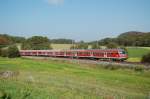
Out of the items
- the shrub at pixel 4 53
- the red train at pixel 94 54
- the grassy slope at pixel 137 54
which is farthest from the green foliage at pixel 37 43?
the grassy slope at pixel 137 54

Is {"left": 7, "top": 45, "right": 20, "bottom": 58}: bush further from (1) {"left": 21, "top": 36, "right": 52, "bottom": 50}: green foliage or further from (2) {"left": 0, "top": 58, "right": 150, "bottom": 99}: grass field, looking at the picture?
(2) {"left": 0, "top": 58, "right": 150, "bottom": 99}: grass field

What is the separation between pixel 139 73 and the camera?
39.4m

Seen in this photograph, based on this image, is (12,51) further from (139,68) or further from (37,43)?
(139,68)

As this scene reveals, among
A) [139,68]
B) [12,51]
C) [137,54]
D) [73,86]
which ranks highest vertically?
[12,51]

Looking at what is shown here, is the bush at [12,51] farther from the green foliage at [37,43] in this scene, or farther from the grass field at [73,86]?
the grass field at [73,86]

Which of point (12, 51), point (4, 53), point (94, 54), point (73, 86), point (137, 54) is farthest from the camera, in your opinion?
point (4, 53)

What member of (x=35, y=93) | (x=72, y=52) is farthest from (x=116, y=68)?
(x=35, y=93)

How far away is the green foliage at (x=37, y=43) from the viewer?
403 feet

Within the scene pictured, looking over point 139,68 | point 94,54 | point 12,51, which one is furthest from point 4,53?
point 139,68

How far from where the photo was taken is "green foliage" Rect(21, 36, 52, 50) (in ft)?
403

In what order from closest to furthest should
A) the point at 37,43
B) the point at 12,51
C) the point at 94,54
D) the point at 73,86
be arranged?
the point at 73,86 < the point at 94,54 < the point at 12,51 < the point at 37,43

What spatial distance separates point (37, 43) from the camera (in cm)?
13362

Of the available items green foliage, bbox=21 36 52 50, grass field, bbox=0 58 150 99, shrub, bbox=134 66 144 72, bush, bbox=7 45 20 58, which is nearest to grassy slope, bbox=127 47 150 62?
grass field, bbox=0 58 150 99

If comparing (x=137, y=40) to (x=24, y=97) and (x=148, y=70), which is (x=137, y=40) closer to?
(x=148, y=70)
